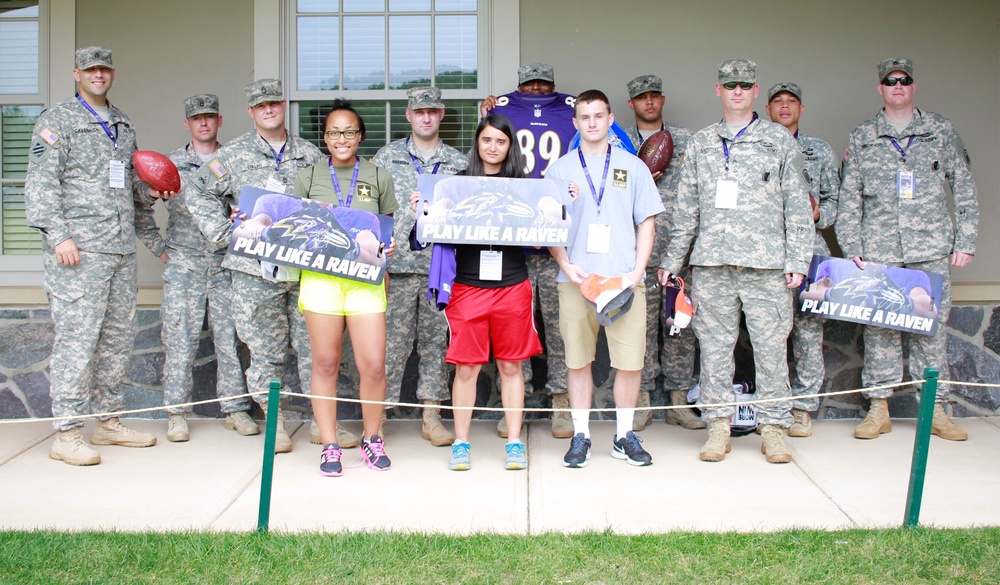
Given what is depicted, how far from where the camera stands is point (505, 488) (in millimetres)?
4793

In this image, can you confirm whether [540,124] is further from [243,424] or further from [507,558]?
[507,558]

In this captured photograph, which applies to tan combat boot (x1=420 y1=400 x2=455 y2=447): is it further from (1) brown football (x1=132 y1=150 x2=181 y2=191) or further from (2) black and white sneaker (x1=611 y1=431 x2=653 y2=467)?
(1) brown football (x1=132 y1=150 x2=181 y2=191)

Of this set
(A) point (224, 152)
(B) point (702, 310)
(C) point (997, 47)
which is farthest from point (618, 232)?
(C) point (997, 47)

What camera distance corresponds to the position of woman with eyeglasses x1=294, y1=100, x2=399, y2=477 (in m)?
4.90

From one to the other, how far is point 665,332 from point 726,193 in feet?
3.88

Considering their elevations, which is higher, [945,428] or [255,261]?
[255,261]

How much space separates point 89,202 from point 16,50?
201 centimetres

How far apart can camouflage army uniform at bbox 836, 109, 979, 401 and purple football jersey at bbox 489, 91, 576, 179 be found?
175cm

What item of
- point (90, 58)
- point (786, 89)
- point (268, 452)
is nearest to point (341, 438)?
point (268, 452)

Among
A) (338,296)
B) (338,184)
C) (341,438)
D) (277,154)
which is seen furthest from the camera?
(341,438)

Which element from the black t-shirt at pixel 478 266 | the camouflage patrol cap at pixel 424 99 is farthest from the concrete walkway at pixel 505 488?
the camouflage patrol cap at pixel 424 99

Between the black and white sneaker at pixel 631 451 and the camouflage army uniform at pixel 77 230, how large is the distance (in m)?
2.99

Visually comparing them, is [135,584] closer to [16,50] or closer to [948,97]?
[16,50]

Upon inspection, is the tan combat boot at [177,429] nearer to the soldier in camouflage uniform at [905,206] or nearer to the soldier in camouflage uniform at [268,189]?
the soldier in camouflage uniform at [268,189]
